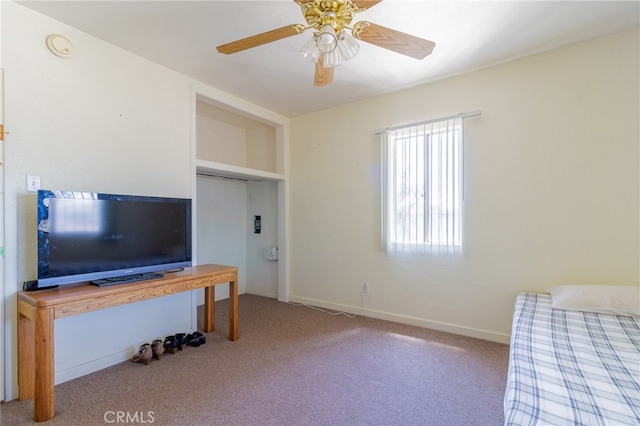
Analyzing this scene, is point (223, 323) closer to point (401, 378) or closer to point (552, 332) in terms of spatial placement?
point (401, 378)

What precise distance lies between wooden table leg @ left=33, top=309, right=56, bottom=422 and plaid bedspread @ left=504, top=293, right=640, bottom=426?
7.74 ft

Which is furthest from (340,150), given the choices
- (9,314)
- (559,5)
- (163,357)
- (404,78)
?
(9,314)

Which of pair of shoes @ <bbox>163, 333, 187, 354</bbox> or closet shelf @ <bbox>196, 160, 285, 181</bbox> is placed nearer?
pair of shoes @ <bbox>163, 333, 187, 354</bbox>

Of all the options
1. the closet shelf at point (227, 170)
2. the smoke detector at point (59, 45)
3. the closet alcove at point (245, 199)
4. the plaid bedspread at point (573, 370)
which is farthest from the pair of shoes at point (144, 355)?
the plaid bedspread at point (573, 370)

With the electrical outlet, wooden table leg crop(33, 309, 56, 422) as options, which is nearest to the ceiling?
the electrical outlet

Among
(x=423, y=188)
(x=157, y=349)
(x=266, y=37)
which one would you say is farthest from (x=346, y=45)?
(x=157, y=349)

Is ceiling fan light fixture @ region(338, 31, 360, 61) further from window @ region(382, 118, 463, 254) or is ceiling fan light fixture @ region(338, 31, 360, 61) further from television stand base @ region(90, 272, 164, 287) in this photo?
television stand base @ region(90, 272, 164, 287)

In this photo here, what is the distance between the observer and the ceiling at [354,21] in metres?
2.01

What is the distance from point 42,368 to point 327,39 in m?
2.47

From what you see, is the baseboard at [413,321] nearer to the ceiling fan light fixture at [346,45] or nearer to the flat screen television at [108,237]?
the flat screen television at [108,237]

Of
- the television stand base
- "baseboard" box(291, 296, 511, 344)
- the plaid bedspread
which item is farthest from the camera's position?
"baseboard" box(291, 296, 511, 344)

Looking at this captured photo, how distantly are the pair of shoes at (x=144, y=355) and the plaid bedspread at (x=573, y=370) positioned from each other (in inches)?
97.5

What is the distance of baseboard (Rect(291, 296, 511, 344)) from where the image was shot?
2.81 m

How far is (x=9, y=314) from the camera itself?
76.4 inches
